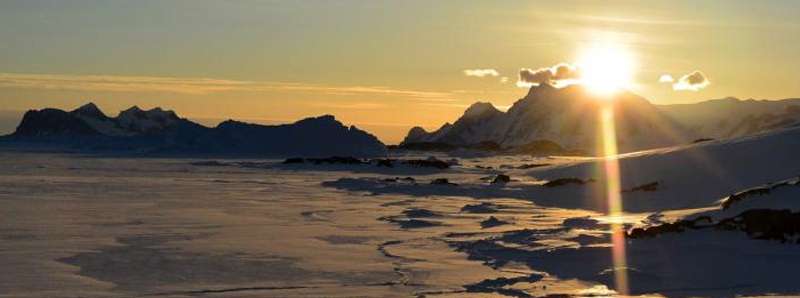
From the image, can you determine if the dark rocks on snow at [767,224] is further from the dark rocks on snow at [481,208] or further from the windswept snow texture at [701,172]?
the dark rocks on snow at [481,208]

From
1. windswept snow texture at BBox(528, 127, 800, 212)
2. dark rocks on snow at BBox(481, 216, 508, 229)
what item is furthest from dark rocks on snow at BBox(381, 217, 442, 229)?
windswept snow texture at BBox(528, 127, 800, 212)

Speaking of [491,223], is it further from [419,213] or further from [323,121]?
[323,121]

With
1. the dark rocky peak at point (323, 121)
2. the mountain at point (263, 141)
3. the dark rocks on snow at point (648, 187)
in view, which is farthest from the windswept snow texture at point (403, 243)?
the dark rocky peak at point (323, 121)

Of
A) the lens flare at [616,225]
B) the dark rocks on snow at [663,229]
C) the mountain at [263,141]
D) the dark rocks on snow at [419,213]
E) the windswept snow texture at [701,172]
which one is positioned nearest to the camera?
the lens flare at [616,225]

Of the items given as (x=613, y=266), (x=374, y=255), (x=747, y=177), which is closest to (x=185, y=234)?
(x=374, y=255)

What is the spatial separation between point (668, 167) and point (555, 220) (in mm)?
13338

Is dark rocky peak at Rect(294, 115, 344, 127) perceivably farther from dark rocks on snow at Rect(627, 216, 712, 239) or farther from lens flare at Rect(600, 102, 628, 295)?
dark rocks on snow at Rect(627, 216, 712, 239)

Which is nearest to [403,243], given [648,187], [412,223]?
[412,223]

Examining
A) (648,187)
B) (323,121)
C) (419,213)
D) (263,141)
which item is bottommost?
(419,213)

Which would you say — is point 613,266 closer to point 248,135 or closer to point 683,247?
point 683,247

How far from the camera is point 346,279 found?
46.1ft

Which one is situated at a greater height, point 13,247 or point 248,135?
point 248,135

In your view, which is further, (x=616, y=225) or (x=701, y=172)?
(x=701, y=172)

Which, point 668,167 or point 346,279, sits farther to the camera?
point 668,167
